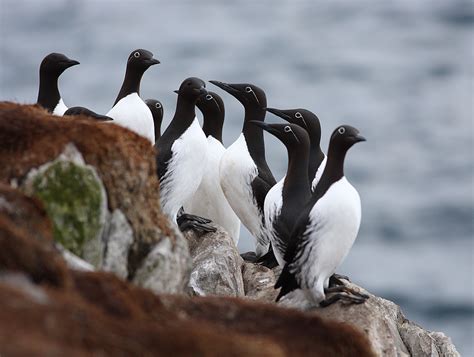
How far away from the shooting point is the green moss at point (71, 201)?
384 inches

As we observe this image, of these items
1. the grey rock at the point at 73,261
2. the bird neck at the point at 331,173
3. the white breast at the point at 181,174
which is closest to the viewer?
the grey rock at the point at 73,261

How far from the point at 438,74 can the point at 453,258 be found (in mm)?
26049

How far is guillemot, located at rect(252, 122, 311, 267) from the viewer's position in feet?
46.1

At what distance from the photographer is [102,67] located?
73750mm

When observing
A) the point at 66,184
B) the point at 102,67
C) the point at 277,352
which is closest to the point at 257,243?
the point at 66,184

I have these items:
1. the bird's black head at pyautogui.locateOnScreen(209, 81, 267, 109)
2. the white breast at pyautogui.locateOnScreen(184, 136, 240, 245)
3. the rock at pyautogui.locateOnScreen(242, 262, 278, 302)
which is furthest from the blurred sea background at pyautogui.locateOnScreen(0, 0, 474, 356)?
the rock at pyautogui.locateOnScreen(242, 262, 278, 302)

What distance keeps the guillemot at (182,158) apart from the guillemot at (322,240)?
101 inches

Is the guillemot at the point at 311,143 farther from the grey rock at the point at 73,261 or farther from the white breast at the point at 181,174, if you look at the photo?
the grey rock at the point at 73,261

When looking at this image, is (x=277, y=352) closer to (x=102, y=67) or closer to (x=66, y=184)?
(x=66, y=184)

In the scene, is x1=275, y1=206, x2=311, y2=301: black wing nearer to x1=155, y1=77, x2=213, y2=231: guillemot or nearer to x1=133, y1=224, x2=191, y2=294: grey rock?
x1=133, y1=224, x2=191, y2=294: grey rock

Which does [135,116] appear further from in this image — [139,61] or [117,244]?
[117,244]

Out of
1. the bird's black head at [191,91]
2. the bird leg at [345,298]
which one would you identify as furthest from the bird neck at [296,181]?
the bird's black head at [191,91]

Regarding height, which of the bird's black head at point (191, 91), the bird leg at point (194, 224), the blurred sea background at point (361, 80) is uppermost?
the bird's black head at point (191, 91)

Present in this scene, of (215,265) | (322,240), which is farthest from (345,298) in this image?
(215,265)
